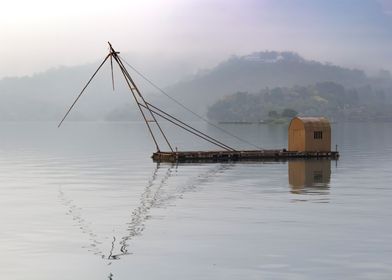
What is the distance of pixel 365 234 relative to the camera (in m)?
30.1

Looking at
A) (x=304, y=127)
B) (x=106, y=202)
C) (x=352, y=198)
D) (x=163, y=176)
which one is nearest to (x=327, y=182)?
(x=352, y=198)

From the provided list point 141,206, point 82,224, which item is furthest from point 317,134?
point 82,224

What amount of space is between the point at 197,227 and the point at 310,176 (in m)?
30.8

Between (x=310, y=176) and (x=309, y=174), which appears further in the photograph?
(x=309, y=174)

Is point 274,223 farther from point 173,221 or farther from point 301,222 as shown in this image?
point 173,221

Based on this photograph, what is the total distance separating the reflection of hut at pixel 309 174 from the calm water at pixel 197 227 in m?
0.26

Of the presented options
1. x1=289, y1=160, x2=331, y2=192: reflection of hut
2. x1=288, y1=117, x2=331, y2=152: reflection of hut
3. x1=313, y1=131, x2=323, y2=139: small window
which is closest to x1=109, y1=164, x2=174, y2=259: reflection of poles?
x1=289, y1=160, x2=331, y2=192: reflection of hut

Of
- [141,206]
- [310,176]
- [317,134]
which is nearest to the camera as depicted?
[141,206]

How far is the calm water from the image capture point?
23.9 metres

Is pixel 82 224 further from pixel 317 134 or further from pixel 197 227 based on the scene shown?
pixel 317 134

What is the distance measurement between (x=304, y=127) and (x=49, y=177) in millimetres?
37924

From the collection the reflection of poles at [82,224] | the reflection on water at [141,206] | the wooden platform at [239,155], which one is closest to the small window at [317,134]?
the wooden platform at [239,155]

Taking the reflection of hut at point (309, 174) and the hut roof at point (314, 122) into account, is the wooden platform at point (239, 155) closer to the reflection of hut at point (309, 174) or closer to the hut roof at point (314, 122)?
the hut roof at point (314, 122)

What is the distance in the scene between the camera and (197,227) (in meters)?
32.2
